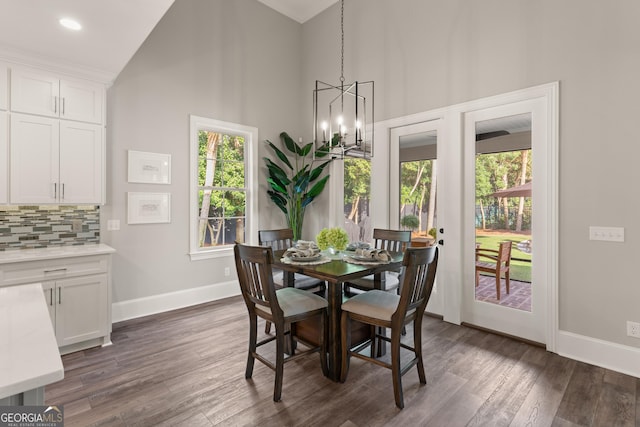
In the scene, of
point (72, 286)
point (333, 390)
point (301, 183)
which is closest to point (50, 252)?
point (72, 286)

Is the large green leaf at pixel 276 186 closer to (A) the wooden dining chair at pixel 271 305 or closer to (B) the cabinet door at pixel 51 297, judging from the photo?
(A) the wooden dining chair at pixel 271 305

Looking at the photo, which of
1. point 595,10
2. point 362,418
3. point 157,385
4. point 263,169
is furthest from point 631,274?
point 263,169

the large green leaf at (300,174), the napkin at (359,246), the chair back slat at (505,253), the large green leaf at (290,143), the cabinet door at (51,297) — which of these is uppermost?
the large green leaf at (290,143)

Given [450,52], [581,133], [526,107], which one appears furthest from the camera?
[450,52]

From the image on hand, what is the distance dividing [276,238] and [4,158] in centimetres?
253

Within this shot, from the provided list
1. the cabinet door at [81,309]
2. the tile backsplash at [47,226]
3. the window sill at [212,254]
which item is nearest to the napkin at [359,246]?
the window sill at [212,254]

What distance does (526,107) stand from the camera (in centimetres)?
315

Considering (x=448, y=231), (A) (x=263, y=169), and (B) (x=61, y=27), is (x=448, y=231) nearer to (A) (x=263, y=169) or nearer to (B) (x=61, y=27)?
(A) (x=263, y=169)

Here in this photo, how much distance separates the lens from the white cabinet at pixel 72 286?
2674 mm

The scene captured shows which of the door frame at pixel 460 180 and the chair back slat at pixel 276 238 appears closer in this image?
the door frame at pixel 460 180

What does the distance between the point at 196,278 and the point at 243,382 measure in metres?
2.21

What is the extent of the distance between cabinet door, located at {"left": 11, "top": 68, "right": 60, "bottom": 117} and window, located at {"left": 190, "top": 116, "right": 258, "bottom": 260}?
1.46 metres

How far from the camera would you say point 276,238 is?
3650 mm

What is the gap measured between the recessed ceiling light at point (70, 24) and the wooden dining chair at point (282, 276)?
2317 millimetres
